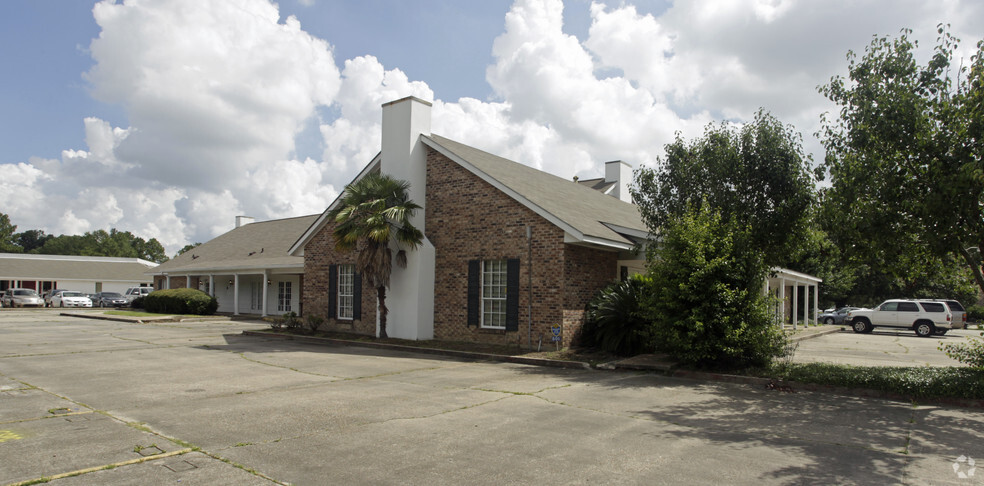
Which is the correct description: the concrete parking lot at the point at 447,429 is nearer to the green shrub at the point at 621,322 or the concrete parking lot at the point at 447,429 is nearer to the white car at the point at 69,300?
the green shrub at the point at 621,322

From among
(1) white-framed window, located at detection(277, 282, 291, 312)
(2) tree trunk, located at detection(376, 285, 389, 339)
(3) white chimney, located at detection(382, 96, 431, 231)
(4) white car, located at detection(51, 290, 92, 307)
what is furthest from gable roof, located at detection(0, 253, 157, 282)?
(3) white chimney, located at detection(382, 96, 431, 231)

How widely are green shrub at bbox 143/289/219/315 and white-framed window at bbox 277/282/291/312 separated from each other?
3.13m

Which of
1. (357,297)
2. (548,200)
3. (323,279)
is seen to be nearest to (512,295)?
(548,200)

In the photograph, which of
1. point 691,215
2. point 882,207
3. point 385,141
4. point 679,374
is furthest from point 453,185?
point 882,207

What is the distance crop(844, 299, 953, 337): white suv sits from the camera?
26500 mm

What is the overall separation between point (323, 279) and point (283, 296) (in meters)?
12.1

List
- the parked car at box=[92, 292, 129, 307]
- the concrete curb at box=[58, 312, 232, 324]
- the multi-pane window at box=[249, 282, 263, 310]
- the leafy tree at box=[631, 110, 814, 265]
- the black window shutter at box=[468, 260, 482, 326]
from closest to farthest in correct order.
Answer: the leafy tree at box=[631, 110, 814, 265] → the black window shutter at box=[468, 260, 482, 326] → the concrete curb at box=[58, 312, 232, 324] → the multi-pane window at box=[249, 282, 263, 310] → the parked car at box=[92, 292, 129, 307]

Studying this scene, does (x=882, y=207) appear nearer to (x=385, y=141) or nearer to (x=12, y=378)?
(x=385, y=141)

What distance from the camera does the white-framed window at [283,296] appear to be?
31.4 metres

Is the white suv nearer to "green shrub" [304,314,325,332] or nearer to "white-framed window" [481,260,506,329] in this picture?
"white-framed window" [481,260,506,329]

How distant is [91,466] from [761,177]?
1265 centimetres

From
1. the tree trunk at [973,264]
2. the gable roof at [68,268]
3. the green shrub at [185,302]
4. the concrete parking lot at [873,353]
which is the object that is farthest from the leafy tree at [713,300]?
the gable roof at [68,268]

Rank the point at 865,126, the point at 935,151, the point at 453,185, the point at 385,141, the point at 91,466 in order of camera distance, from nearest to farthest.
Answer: the point at 91,466 < the point at 935,151 < the point at 865,126 < the point at 453,185 < the point at 385,141

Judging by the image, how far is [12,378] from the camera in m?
10.8
